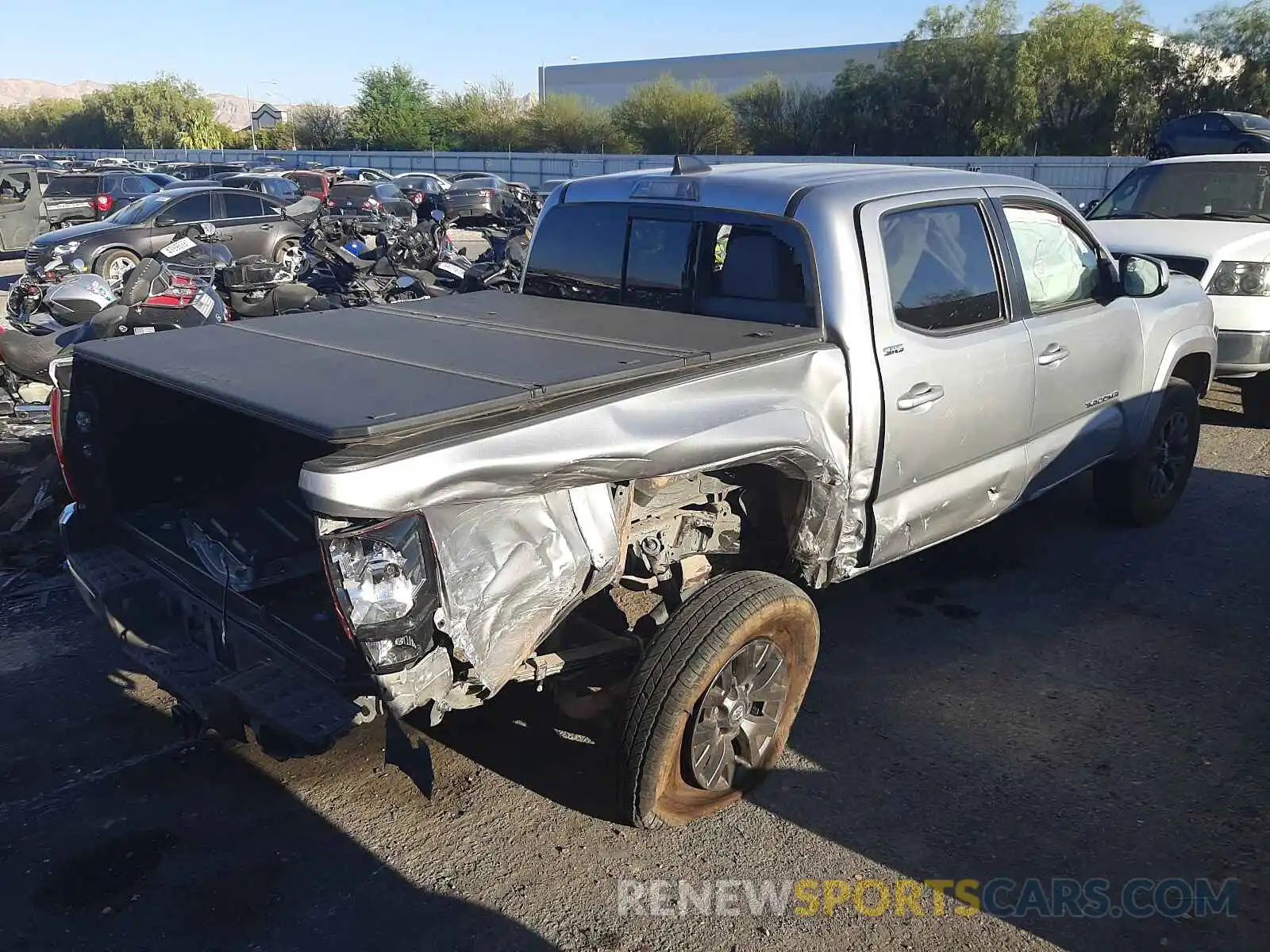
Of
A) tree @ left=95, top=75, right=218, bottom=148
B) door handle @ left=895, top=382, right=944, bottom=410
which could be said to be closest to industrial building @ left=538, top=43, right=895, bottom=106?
tree @ left=95, top=75, right=218, bottom=148

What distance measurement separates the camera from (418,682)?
257 cm

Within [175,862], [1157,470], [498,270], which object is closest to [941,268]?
[1157,470]

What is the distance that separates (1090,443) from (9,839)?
4824 mm

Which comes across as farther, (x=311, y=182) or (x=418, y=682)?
(x=311, y=182)

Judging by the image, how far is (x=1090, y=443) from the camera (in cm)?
505

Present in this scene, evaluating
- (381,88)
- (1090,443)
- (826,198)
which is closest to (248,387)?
(826,198)

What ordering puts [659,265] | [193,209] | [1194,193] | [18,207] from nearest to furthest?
[659,265] → [1194,193] → [193,209] → [18,207]

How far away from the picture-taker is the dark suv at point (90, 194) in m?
20.1

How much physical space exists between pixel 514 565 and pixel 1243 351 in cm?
681

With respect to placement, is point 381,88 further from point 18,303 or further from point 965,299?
point 965,299

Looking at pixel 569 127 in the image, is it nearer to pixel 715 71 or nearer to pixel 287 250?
pixel 715 71

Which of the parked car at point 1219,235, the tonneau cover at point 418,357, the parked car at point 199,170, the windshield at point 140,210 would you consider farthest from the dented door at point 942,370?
the parked car at point 199,170

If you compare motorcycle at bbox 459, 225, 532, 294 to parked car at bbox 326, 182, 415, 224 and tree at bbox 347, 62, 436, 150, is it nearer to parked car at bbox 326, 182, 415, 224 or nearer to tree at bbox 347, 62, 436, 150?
parked car at bbox 326, 182, 415, 224

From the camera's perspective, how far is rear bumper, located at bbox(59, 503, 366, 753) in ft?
8.87
